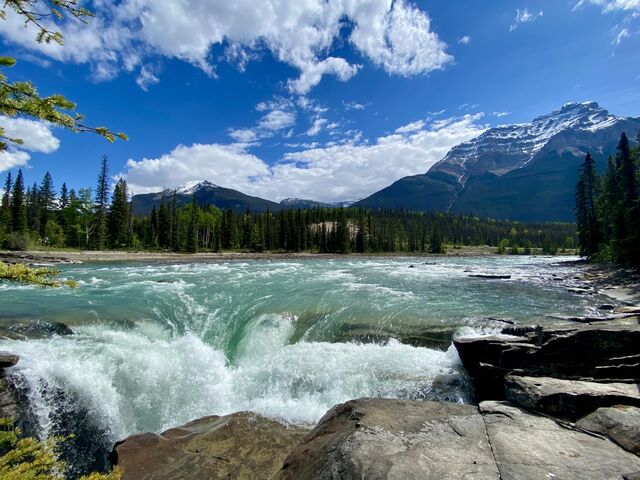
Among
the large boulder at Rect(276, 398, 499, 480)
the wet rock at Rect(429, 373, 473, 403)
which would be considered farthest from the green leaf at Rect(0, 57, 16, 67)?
the wet rock at Rect(429, 373, 473, 403)

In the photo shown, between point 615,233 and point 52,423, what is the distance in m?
57.3

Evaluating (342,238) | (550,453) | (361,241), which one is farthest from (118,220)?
(550,453)

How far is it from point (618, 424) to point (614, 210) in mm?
53653

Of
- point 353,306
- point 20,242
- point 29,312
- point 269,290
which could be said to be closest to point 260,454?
point 353,306

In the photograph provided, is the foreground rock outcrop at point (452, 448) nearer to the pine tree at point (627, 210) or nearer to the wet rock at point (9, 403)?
the wet rock at point (9, 403)

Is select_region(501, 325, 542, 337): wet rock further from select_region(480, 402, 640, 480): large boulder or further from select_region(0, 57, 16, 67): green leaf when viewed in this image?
select_region(0, 57, 16, 67): green leaf

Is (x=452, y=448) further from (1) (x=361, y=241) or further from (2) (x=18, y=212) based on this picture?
(1) (x=361, y=241)

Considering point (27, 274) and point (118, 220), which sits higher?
point (118, 220)

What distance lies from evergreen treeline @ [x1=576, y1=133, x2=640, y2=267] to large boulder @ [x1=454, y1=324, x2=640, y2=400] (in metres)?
34.0

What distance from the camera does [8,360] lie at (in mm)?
9930

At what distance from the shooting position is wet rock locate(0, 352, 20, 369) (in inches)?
386

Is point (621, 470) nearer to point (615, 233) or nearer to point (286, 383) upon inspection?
point (286, 383)

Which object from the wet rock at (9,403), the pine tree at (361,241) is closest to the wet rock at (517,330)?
the wet rock at (9,403)

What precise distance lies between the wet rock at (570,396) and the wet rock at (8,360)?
45.8 ft
